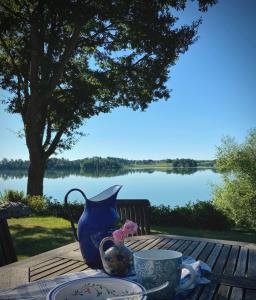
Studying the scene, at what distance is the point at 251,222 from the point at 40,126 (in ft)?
33.1

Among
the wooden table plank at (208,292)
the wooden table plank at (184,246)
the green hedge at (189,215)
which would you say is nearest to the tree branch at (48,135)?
the green hedge at (189,215)

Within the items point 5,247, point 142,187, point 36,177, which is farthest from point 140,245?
point 142,187

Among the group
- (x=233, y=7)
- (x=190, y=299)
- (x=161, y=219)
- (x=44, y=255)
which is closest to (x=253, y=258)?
(x=190, y=299)

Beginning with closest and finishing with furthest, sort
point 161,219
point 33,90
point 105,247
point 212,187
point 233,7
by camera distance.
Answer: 1. point 105,247
2. point 161,219
3. point 33,90
4. point 233,7
5. point 212,187

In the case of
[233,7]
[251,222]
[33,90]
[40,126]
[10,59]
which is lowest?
[251,222]

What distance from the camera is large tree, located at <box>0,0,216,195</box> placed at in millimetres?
12723

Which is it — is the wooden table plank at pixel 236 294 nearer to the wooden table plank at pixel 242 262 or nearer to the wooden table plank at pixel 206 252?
the wooden table plank at pixel 242 262

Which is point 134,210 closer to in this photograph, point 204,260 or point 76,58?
point 204,260

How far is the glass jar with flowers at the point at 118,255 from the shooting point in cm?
189

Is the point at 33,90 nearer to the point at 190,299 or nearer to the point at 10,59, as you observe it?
the point at 10,59

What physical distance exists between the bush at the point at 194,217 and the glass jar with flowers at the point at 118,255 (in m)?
10.2

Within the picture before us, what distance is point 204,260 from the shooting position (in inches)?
99.7

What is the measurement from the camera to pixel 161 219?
40.0 feet

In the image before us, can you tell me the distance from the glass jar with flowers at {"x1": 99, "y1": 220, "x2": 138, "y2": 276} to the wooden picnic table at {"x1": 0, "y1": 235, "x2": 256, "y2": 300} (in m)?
0.37
